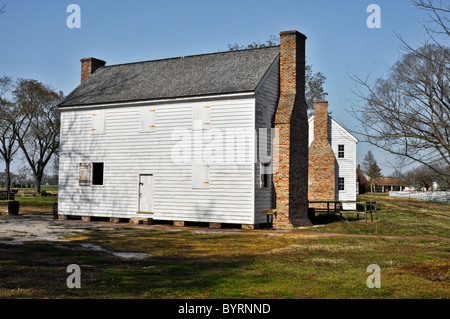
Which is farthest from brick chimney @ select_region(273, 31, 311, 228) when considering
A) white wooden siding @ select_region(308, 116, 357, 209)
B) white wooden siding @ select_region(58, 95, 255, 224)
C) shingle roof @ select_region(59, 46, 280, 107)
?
white wooden siding @ select_region(308, 116, 357, 209)

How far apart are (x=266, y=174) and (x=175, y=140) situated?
16.0 feet

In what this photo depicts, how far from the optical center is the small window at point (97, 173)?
2567cm

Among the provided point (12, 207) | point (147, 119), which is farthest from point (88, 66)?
A: point (12, 207)

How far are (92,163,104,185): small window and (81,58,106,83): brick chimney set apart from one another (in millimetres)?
6968

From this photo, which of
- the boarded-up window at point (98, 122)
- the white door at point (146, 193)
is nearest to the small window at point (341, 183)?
the white door at point (146, 193)

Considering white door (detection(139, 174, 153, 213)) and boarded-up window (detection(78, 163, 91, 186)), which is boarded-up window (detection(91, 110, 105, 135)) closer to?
boarded-up window (detection(78, 163, 91, 186))

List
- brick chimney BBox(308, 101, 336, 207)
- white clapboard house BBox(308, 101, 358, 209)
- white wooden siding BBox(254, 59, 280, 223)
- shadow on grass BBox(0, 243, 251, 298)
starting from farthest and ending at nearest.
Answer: white clapboard house BBox(308, 101, 358, 209) → brick chimney BBox(308, 101, 336, 207) → white wooden siding BBox(254, 59, 280, 223) → shadow on grass BBox(0, 243, 251, 298)

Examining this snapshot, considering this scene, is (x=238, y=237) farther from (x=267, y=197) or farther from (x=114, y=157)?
(x=114, y=157)

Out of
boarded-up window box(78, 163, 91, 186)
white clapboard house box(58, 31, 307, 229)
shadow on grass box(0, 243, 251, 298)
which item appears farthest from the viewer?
boarded-up window box(78, 163, 91, 186)

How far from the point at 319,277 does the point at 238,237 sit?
27.5 feet

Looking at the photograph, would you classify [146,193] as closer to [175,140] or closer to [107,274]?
[175,140]

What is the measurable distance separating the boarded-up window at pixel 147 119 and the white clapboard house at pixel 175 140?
53 mm

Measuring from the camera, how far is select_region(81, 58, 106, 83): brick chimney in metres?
29.6

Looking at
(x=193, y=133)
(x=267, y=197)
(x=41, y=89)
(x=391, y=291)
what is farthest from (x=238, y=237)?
(x=41, y=89)
